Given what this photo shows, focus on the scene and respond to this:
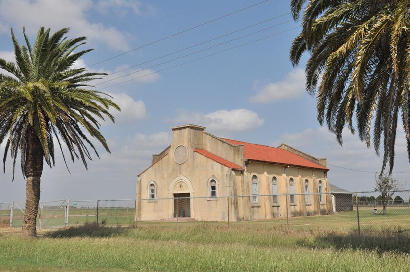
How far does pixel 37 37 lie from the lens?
21328mm

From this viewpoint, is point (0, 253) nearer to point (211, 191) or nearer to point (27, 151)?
point (27, 151)

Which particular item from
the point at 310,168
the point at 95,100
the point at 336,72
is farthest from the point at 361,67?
the point at 310,168

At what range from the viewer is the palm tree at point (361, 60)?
12078mm

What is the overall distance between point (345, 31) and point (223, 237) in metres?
10.8

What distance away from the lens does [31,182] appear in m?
21.5

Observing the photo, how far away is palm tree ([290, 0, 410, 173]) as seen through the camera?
1208cm

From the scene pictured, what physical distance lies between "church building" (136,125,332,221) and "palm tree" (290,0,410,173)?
903 inches

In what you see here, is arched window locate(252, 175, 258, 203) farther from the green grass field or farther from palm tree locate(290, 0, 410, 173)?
palm tree locate(290, 0, 410, 173)

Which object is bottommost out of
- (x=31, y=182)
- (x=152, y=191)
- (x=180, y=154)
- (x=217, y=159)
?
(x=152, y=191)

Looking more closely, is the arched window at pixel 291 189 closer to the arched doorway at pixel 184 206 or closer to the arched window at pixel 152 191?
the arched doorway at pixel 184 206

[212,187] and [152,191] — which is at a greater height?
[212,187]

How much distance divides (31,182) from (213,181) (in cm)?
2114

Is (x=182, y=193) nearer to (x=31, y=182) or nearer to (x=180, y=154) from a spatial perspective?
(x=180, y=154)

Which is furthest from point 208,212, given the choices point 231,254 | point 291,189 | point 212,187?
point 231,254
